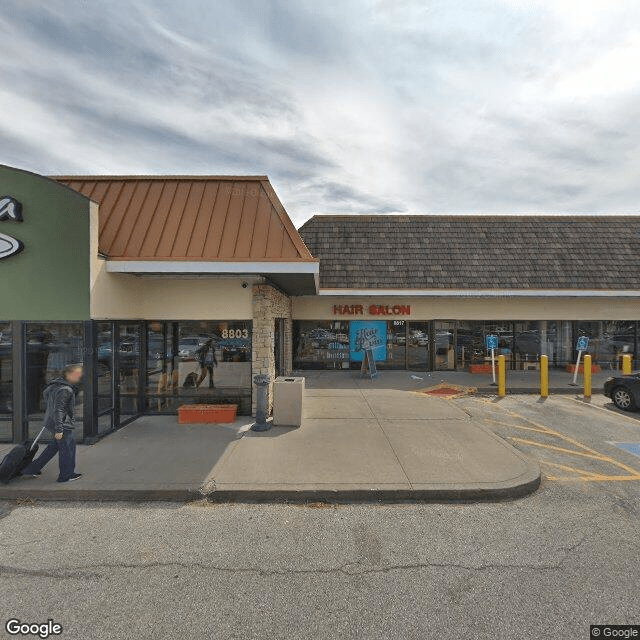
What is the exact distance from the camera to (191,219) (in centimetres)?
796

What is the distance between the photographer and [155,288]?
328 inches

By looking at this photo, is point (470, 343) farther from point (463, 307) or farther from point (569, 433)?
point (569, 433)

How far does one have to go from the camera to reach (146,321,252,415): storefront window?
8445 millimetres

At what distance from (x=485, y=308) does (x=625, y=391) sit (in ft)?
20.5

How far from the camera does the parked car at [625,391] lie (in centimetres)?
938

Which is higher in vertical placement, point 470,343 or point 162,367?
point 470,343

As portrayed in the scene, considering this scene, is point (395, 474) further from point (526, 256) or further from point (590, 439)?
point (526, 256)

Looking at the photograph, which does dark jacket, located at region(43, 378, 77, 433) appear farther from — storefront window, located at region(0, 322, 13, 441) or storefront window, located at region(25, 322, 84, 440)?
storefront window, located at region(0, 322, 13, 441)

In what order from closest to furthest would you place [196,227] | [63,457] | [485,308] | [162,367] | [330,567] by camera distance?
1. [330,567]
2. [63,457]
3. [196,227]
4. [162,367]
5. [485,308]

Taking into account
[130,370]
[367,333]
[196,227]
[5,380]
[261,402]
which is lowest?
[261,402]

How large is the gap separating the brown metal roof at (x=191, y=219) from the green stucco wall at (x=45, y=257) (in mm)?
826

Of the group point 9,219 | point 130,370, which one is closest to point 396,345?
point 130,370

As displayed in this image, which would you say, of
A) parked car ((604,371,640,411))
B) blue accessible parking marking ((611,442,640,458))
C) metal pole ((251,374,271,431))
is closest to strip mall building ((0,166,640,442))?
Result: metal pole ((251,374,271,431))

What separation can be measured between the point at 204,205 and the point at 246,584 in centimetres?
741
